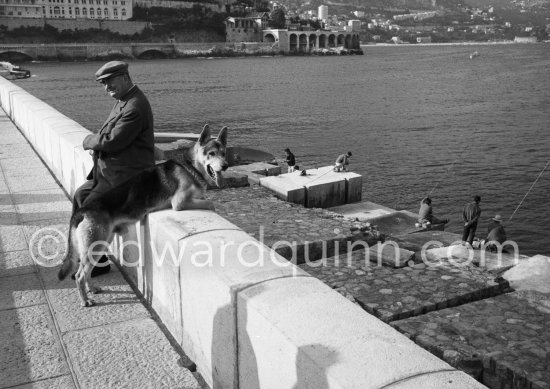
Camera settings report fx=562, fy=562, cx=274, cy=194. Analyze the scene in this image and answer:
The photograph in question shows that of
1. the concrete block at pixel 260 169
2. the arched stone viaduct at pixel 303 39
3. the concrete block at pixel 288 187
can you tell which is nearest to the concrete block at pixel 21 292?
the concrete block at pixel 288 187

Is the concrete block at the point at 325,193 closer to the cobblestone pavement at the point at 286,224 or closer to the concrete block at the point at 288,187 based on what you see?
the concrete block at the point at 288,187

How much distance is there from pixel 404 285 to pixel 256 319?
580cm

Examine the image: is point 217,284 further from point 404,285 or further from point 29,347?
point 404,285

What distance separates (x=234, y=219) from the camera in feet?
39.4

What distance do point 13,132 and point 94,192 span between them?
1008 centimetres

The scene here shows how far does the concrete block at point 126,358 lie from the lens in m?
3.61

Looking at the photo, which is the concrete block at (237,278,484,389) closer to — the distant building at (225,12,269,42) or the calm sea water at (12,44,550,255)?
the calm sea water at (12,44,550,255)

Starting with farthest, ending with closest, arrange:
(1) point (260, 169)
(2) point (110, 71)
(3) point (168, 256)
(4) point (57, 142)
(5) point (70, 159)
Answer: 1. (1) point (260, 169)
2. (4) point (57, 142)
3. (5) point (70, 159)
4. (2) point (110, 71)
5. (3) point (168, 256)

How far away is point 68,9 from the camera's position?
15312 cm

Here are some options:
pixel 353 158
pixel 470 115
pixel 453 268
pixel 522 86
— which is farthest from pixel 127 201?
pixel 522 86

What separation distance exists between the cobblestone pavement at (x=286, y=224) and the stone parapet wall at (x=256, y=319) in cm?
513

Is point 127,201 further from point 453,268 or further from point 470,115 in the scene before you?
point 470,115

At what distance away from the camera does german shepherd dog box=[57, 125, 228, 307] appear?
14.9 feet

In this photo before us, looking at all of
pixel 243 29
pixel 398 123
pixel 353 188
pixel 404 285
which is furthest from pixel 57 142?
pixel 243 29
